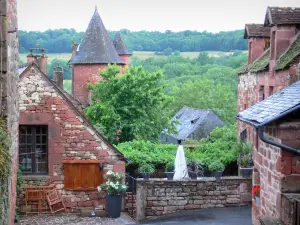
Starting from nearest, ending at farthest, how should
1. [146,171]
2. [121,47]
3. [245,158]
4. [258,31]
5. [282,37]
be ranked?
[282,37] < [146,171] < [245,158] < [258,31] < [121,47]

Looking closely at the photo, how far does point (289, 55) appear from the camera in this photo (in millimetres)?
15547

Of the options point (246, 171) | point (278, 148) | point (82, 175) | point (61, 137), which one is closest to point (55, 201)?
point (82, 175)

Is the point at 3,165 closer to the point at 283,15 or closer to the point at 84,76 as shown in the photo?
the point at 283,15

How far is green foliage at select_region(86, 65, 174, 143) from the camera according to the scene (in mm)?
31719

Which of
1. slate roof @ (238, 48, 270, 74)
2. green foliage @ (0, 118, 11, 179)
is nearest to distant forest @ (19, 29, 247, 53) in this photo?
slate roof @ (238, 48, 270, 74)

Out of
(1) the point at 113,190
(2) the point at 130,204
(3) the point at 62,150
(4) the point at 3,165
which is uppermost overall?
(4) the point at 3,165

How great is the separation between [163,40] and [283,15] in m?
86.2

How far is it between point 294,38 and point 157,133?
18.3 meters

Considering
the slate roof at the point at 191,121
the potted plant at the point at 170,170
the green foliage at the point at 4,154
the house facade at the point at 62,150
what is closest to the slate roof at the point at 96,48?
the slate roof at the point at 191,121

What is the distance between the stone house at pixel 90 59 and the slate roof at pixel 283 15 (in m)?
27.5

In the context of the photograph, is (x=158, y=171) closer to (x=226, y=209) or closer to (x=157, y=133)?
(x=226, y=209)

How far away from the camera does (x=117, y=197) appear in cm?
1680

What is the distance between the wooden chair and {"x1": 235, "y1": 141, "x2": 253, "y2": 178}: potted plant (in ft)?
19.4

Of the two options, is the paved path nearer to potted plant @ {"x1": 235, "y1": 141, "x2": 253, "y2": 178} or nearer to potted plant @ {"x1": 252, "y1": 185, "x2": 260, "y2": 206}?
potted plant @ {"x1": 235, "y1": 141, "x2": 253, "y2": 178}
